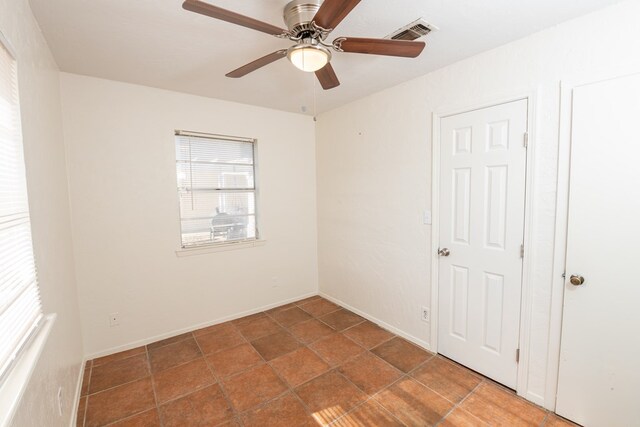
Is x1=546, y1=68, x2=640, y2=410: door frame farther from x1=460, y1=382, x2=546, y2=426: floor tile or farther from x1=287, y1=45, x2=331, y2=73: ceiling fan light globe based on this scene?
x1=287, y1=45, x2=331, y2=73: ceiling fan light globe

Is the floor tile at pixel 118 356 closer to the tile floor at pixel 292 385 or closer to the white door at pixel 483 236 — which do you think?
the tile floor at pixel 292 385

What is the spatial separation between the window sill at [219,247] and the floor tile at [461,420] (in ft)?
8.03

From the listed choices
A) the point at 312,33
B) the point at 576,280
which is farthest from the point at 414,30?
the point at 576,280

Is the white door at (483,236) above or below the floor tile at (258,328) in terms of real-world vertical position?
above

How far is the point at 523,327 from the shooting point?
199 cm

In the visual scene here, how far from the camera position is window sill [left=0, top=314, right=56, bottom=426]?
82 centimetres

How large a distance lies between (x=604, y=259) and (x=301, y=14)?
2.15 meters

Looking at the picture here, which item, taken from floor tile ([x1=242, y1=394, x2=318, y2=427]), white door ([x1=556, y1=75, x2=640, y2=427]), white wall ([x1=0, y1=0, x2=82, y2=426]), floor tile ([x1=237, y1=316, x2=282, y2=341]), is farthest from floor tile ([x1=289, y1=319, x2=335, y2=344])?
white door ([x1=556, y1=75, x2=640, y2=427])

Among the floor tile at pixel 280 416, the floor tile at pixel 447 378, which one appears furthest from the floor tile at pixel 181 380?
the floor tile at pixel 447 378

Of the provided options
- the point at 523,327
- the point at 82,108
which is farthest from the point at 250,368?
the point at 82,108

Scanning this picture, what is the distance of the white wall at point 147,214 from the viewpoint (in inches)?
96.3

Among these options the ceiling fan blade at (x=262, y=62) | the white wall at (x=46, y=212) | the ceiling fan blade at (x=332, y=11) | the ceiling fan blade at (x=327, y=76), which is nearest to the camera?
the ceiling fan blade at (x=332, y=11)

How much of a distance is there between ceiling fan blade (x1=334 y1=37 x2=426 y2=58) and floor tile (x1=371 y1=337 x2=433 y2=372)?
233 cm

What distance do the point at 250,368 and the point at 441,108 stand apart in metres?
2.73
